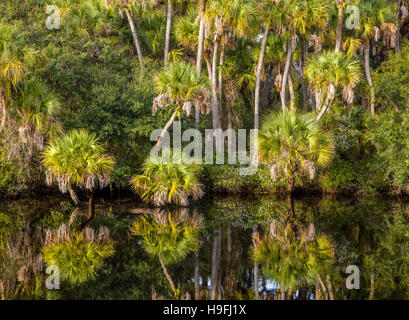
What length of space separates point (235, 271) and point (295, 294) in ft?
6.10

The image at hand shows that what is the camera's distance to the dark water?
961cm

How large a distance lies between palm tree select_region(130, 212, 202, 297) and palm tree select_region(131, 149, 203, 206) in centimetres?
141

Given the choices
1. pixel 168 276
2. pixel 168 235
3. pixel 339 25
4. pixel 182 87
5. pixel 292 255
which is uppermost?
pixel 339 25

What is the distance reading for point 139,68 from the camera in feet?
82.3

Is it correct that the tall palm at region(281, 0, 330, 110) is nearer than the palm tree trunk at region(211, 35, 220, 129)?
Yes

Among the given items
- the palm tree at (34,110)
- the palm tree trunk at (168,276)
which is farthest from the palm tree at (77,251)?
the palm tree at (34,110)

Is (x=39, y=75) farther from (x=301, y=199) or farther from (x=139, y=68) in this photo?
(x=301, y=199)

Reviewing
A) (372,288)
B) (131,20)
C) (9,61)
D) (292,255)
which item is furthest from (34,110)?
(372,288)

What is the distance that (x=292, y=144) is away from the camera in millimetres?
20375

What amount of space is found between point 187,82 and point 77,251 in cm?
910

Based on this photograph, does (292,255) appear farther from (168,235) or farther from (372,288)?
(168,235)

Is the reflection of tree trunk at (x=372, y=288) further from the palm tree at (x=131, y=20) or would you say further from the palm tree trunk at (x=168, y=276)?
the palm tree at (x=131, y=20)

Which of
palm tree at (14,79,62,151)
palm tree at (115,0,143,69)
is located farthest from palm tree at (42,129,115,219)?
palm tree at (115,0,143,69)

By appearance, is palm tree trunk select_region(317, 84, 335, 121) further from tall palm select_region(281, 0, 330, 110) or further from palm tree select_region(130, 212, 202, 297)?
palm tree select_region(130, 212, 202, 297)
